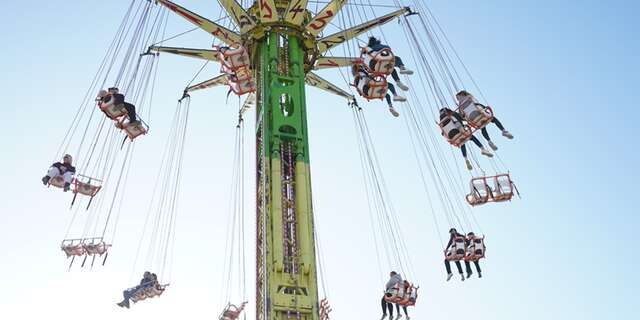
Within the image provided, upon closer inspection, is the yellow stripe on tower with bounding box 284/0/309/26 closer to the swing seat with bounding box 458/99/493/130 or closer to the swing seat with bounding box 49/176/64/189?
the swing seat with bounding box 458/99/493/130

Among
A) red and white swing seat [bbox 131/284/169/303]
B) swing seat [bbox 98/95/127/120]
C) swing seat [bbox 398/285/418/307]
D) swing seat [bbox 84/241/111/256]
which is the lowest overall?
swing seat [bbox 398/285/418/307]

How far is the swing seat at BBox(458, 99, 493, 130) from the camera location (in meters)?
23.3

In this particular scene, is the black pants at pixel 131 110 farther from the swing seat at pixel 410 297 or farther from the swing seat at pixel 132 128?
the swing seat at pixel 410 297

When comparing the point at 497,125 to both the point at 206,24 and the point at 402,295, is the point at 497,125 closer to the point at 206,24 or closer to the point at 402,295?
the point at 402,295

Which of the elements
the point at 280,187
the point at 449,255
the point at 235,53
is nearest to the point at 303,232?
the point at 280,187

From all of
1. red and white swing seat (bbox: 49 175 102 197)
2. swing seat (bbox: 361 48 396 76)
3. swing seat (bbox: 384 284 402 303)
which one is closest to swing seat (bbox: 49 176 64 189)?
red and white swing seat (bbox: 49 175 102 197)

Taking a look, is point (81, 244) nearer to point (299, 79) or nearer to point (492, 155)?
point (299, 79)

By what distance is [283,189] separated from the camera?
22.8 meters

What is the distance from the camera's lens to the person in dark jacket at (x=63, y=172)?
25125 millimetres

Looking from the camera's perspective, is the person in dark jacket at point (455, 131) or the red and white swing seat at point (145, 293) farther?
the red and white swing seat at point (145, 293)

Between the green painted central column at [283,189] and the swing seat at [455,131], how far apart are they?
4190mm

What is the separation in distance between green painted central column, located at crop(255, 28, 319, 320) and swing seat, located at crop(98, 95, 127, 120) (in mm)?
4313

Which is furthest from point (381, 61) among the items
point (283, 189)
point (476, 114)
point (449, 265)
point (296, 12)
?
point (449, 265)

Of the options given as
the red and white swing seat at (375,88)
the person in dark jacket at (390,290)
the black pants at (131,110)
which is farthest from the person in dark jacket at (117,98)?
the person in dark jacket at (390,290)
